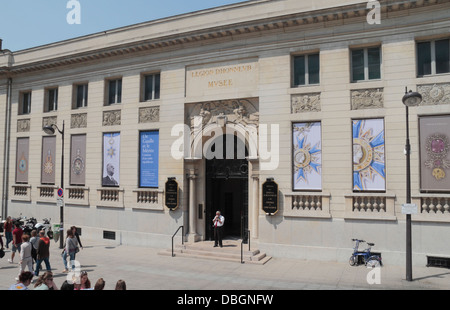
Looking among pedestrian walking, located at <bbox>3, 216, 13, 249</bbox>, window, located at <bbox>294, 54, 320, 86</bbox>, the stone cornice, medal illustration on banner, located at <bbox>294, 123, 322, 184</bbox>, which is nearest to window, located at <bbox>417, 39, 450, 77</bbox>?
the stone cornice

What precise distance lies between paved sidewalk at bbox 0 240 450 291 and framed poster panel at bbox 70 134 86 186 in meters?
5.86

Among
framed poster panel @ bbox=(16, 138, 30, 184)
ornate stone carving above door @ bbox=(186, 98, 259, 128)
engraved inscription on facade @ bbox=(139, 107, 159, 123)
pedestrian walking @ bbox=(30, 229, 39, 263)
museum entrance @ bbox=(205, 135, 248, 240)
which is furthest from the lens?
framed poster panel @ bbox=(16, 138, 30, 184)

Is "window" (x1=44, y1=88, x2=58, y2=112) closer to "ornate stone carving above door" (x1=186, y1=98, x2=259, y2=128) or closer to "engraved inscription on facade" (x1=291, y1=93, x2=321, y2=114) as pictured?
"ornate stone carving above door" (x1=186, y1=98, x2=259, y2=128)

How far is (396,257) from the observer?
14.3 m

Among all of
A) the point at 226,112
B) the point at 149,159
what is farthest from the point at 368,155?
the point at 149,159

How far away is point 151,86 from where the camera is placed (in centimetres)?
2000

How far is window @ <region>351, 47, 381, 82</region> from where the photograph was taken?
1542cm

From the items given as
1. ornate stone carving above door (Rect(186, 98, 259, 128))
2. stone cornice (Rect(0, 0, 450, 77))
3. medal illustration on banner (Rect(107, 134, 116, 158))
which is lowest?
medal illustration on banner (Rect(107, 134, 116, 158))

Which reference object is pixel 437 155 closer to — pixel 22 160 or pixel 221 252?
pixel 221 252

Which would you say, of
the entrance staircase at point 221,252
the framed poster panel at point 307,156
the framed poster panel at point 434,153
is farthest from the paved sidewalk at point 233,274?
the framed poster panel at point 307,156

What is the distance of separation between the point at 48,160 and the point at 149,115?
810cm

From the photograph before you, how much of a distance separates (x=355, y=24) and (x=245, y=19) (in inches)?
199

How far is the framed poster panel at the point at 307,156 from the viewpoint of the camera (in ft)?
51.9

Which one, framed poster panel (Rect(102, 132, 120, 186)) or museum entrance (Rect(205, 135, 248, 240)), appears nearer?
museum entrance (Rect(205, 135, 248, 240))
